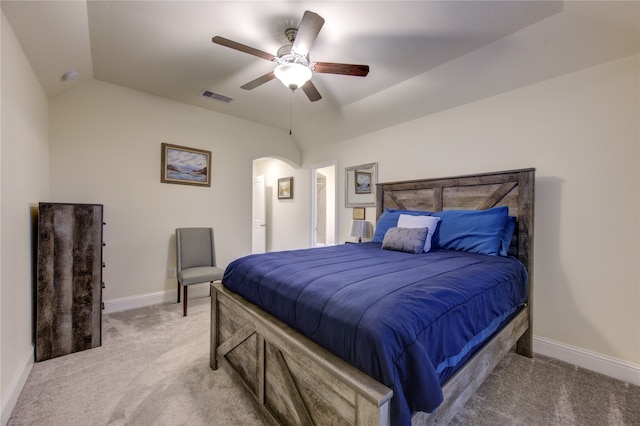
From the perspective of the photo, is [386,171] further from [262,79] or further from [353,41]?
[262,79]

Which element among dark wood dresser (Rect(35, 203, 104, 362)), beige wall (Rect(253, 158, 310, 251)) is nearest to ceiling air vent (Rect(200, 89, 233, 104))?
dark wood dresser (Rect(35, 203, 104, 362))

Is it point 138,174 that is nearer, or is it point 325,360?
point 325,360

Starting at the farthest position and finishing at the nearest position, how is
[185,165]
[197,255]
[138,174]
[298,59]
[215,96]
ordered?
[185,165], [197,255], [215,96], [138,174], [298,59]

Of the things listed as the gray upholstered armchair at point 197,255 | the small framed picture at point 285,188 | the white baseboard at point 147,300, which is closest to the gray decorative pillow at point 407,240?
A: the gray upholstered armchair at point 197,255

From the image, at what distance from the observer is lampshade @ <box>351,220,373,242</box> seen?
3664 millimetres

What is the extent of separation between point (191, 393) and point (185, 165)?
287 centimetres

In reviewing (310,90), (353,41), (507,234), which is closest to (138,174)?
(310,90)

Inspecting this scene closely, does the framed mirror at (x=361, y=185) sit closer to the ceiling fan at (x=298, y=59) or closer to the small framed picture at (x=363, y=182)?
the small framed picture at (x=363, y=182)

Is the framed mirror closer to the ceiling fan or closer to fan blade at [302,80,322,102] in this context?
fan blade at [302,80,322,102]

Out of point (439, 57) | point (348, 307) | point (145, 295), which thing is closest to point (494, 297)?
point (348, 307)

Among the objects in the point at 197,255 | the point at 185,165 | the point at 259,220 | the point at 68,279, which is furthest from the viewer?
the point at 259,220

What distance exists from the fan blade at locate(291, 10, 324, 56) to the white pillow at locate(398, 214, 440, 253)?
1.83m

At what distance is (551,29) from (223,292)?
317 centimetres

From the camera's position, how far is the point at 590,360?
2.15m
